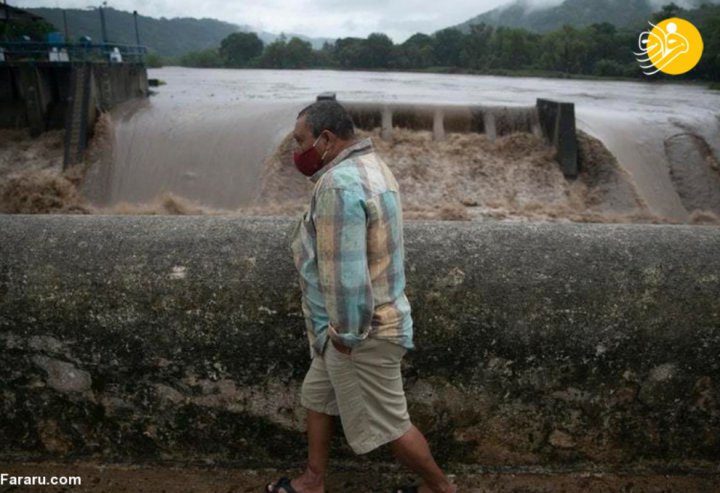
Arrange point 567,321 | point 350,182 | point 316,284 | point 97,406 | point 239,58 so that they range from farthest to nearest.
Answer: point 239,58 → point 97,406 → point 567,321 → point 316,284 → point 350,182

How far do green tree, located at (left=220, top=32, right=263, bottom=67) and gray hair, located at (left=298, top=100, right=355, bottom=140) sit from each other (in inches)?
2814

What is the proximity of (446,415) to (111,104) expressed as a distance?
607 inches

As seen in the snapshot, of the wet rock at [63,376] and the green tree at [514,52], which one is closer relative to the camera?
the wet rock at [63,376]

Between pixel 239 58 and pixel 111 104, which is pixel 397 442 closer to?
pixel 111 104

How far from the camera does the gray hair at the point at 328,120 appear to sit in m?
1.94

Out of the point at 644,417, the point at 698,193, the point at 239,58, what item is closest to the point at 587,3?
the point at 239,58

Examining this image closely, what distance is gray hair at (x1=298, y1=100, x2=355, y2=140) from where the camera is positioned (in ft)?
6.36

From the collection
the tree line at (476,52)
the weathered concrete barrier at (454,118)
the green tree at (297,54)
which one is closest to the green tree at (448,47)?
the tree line at (476,52)

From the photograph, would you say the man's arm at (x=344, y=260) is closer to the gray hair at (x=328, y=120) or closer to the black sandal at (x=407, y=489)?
the gray hair at (x=328, y=120)

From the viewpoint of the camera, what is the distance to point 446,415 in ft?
7.73

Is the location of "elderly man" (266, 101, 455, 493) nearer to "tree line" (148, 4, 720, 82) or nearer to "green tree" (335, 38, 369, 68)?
"tree line" (148, 4, 720, 82)

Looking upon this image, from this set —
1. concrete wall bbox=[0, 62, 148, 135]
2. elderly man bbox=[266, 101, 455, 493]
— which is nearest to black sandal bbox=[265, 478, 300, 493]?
elderly man bbox=[266, 101, 455, 493]

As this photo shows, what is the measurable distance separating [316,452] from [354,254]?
91 centimetres

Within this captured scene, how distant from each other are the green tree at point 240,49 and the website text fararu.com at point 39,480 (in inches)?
2807
